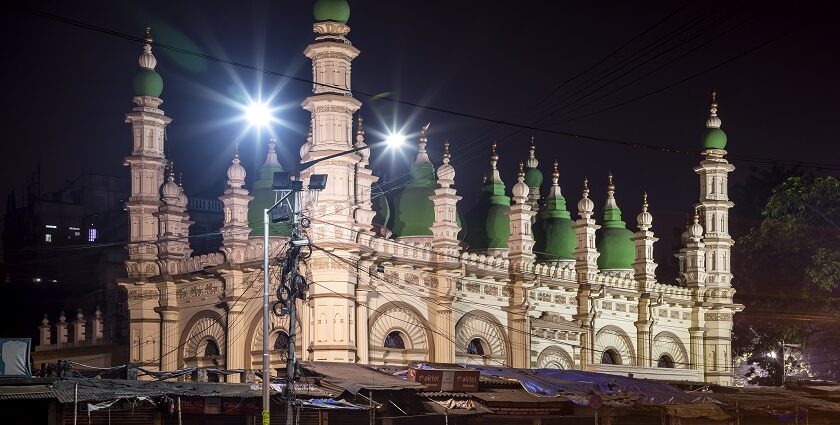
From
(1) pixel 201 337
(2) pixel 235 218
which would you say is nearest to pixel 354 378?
(2) pixel 235 218

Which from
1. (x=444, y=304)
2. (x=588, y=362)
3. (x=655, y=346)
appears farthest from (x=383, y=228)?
(x=655, y=346)

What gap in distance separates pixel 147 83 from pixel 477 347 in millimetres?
14825

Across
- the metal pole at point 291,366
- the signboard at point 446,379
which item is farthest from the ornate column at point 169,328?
the metal pole at point 291,366

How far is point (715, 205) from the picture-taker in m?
57.2

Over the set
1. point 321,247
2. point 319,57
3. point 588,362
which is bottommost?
point 588,362

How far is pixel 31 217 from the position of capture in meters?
80.4

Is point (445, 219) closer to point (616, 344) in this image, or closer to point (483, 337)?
point (483, 337)

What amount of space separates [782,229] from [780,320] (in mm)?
9971

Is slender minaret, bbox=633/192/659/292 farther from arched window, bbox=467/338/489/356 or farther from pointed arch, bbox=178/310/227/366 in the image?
pointed arch, bbox=178/310/227/366

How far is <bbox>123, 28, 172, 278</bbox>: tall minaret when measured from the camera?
4653 centimetres

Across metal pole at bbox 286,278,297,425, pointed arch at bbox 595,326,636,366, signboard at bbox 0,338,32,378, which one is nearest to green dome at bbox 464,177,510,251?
pointed arch at bbox 595,326,636,366

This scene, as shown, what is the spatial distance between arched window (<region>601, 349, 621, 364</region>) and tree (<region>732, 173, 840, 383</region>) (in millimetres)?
7503

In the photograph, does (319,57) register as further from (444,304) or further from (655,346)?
(655,346)

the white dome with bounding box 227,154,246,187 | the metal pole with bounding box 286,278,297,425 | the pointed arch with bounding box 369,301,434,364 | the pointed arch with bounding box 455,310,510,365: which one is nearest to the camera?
the metal pole with bounding box 286,278,297,425
